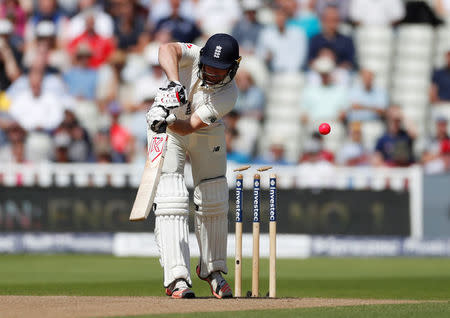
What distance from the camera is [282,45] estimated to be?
567 inches

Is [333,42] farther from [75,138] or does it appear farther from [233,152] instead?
[75,138]

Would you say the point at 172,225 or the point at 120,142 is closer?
the point at 172,225

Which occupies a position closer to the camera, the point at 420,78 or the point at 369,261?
the point at 369,261

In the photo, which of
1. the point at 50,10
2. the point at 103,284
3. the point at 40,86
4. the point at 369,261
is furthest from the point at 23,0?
the point at 103,284

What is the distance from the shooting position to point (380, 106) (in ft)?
45.3

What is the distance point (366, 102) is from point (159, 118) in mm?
8085

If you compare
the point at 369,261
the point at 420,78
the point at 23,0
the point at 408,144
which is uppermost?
the point at 23,0

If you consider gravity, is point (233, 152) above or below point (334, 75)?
below

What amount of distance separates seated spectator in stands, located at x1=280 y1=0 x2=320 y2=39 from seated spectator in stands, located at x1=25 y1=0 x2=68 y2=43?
3125mm

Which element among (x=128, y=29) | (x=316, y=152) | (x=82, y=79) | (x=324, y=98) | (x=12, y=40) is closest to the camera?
(x=316, y=152)

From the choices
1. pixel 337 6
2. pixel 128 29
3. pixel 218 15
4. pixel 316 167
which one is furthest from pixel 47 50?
pixel 337 6

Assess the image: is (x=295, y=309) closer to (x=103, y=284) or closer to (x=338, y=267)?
(x=103, y=284)

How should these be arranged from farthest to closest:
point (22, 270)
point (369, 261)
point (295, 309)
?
point (369, 261) < point (22, 270) < point (295, 309)

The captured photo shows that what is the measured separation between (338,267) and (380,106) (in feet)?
11.0
